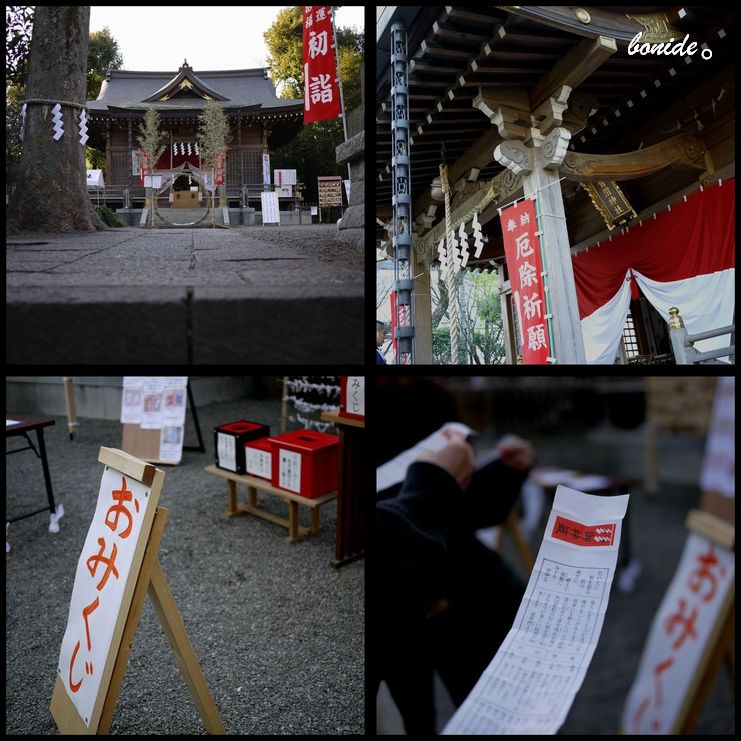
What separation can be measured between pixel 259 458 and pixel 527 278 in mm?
2170

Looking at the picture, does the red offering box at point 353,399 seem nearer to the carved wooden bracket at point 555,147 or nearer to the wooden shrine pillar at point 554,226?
the wooden shrine pillar at point 554,226

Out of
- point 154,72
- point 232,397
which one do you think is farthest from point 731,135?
point 232,397

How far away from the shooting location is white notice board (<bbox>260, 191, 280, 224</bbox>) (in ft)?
4.54

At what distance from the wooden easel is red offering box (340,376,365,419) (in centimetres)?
187

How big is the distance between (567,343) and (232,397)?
6.46 meters

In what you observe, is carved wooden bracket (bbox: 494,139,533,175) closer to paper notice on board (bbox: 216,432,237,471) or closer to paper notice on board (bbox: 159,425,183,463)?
paper notice on board (bbox: 216,432,237,471)

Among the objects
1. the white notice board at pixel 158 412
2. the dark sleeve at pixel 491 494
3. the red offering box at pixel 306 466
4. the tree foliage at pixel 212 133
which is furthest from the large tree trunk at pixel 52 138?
the white notice board at pixel 158 412

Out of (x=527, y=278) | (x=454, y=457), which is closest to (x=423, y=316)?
(x=527, y=278)

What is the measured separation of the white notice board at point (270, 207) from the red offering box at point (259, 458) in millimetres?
2246

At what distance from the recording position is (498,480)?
1.90 m

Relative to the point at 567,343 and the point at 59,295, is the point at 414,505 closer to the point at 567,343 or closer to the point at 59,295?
the point at 567,343

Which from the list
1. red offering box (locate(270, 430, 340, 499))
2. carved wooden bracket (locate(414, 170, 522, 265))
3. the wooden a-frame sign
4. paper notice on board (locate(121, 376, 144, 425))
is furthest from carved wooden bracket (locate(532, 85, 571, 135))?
paper notice on board (locate(121, 376, 144, 425))

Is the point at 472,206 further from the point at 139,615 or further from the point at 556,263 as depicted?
the point at 139,615

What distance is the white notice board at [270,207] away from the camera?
1383 millimetres
